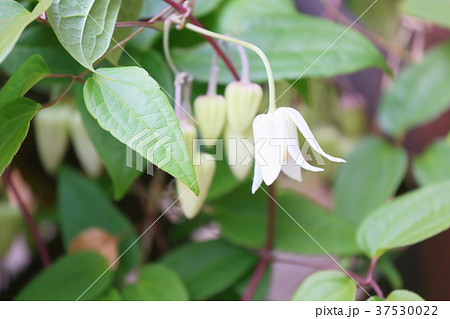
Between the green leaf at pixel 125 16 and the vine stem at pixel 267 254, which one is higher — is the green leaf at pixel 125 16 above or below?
above

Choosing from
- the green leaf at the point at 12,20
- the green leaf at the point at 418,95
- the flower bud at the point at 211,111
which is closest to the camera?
the green leaf at the point at 12,20

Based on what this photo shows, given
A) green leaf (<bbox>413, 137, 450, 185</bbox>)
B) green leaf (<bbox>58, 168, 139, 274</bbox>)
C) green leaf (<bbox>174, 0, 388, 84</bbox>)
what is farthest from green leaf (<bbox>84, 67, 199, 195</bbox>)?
green leaf (<bbox>413, 137, 450, 185</bbox>)

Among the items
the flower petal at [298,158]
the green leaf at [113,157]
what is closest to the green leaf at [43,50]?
the green leaf at [113,157]

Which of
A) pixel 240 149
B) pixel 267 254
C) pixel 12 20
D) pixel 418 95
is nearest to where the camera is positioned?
pixel 12 20

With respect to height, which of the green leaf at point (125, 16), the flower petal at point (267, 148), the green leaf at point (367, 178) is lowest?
the green leaf at point (367, 178)

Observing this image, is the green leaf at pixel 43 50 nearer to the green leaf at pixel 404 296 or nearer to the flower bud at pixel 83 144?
the flower bud at pixel 83 144

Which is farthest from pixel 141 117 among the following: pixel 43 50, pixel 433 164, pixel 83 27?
pixel 433 164

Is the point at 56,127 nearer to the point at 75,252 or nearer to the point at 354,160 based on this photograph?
the point at 75,252

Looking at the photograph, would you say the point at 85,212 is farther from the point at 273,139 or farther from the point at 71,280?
the point at 273,139
